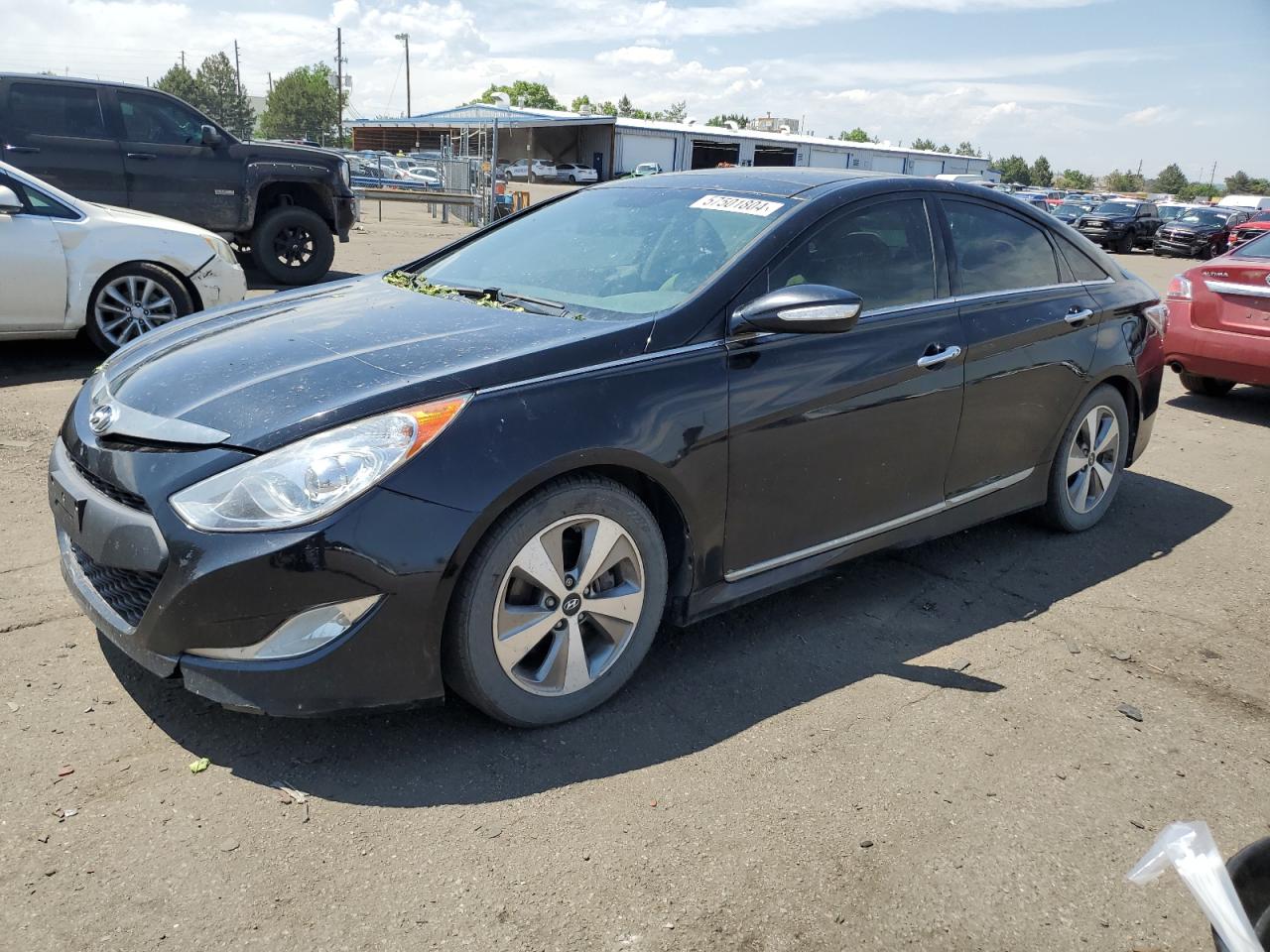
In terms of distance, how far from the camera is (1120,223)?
31484mm

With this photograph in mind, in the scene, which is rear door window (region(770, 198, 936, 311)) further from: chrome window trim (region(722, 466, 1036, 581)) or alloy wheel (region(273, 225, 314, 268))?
alloy wheel (region(273, 225, 314, 268))

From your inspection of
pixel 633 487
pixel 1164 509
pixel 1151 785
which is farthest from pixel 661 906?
pixel 1164 509

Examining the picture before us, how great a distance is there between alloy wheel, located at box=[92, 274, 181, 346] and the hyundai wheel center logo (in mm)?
4662

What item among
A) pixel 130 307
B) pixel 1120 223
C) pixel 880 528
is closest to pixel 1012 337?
pixel 880 528

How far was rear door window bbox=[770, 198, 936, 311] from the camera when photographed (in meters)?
3.57

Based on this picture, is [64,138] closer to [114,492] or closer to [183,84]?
[114,492]

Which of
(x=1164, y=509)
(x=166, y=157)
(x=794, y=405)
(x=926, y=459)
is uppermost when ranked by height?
(x=166, y=157)

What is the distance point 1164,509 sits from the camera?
5645mm

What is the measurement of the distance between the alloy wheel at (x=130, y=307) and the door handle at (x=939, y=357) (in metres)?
5.75

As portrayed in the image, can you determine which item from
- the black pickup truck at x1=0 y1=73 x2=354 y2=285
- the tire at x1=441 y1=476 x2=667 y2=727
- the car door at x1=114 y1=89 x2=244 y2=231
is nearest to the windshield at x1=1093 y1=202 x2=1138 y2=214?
the black pickup truck at x1=0 y1=73 x2=354 y2=285

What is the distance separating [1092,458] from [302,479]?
3.94 meters

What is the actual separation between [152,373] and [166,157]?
28.2ft

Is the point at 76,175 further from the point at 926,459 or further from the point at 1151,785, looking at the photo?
the point at 1151,785

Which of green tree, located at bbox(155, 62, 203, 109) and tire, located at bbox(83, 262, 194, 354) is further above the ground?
green tree, located at bbox(155, 62, 203, 109)
